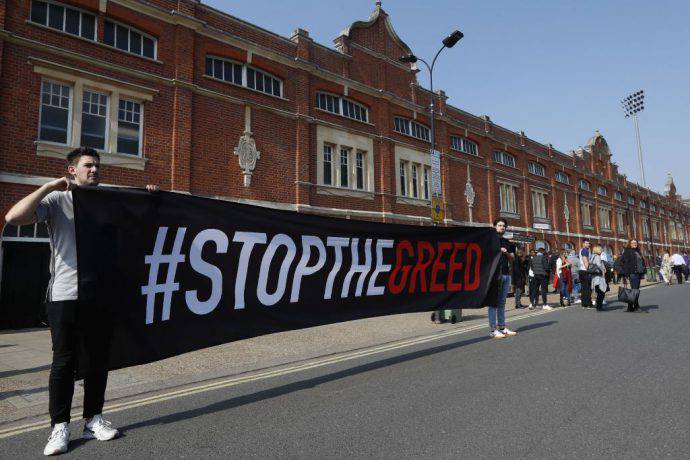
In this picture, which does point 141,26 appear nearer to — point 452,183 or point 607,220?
point 452,183

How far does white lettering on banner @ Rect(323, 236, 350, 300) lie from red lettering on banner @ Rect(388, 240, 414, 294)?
90 cm

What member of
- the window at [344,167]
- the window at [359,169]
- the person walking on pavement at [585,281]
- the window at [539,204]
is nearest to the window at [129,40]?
the window at [344,167]

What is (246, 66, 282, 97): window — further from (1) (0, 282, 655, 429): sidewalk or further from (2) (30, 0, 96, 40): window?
(1) (0, 282, 655, 429): sidewalk

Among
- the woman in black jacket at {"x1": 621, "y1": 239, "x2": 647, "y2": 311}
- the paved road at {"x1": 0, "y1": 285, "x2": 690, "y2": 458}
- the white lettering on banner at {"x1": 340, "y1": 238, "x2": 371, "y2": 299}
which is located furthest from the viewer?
the woman in black jacket at {"x1": 621, "y1": 239, "x2": 647, "y2": 311}

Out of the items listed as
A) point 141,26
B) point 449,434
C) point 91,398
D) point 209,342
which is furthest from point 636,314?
point 141,26

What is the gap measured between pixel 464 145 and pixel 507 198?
5693mm

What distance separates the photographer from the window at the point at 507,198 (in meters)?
28.1

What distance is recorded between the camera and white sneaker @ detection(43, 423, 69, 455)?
311 cm

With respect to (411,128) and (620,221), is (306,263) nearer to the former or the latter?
(411,128)

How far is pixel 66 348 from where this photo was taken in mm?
3219

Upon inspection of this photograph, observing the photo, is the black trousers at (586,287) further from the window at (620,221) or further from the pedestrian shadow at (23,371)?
the window at (620,221)

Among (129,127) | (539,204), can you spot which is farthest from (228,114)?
(539,204)

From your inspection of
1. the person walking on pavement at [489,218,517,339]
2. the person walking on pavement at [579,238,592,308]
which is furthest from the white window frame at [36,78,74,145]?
the person walking on pavement at [579,238,592,308]

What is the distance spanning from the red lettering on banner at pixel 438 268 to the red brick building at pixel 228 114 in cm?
952
